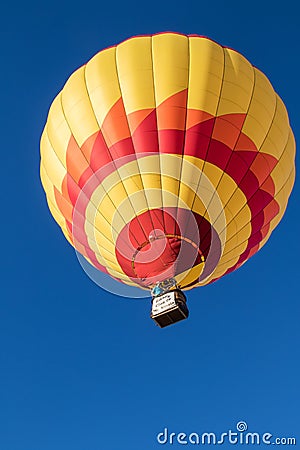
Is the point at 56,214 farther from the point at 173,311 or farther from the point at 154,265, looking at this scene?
the point at 173,311

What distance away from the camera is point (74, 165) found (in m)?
8.12

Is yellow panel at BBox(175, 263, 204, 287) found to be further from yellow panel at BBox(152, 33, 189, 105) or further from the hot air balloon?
yellow panel at BBox(152, 33, 189, 105)

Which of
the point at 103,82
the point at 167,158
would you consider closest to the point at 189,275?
the point at 167,158

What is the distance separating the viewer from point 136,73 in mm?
7863

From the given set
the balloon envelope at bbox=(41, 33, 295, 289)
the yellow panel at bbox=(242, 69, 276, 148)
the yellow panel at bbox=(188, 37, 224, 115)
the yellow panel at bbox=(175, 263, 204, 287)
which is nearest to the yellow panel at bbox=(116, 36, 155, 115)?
the balloon envelope at bbox=(41, 33, 295, 289)

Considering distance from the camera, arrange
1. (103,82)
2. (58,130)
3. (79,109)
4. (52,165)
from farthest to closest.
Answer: (52,165) < (58,130) < (79,109) < (103,82)

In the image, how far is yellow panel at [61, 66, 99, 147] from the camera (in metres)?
7.97

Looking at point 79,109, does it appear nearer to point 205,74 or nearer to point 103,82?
point 103,82

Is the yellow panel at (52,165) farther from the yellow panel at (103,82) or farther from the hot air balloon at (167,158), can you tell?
the yellow panel at (103,82)

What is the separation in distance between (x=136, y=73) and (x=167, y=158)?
4.44 ft

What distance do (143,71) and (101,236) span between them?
2417 millimetres

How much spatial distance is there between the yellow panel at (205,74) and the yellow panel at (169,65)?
10cm

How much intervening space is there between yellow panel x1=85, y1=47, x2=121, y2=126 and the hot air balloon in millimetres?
19

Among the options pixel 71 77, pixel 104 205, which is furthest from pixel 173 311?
pixel 71 77
